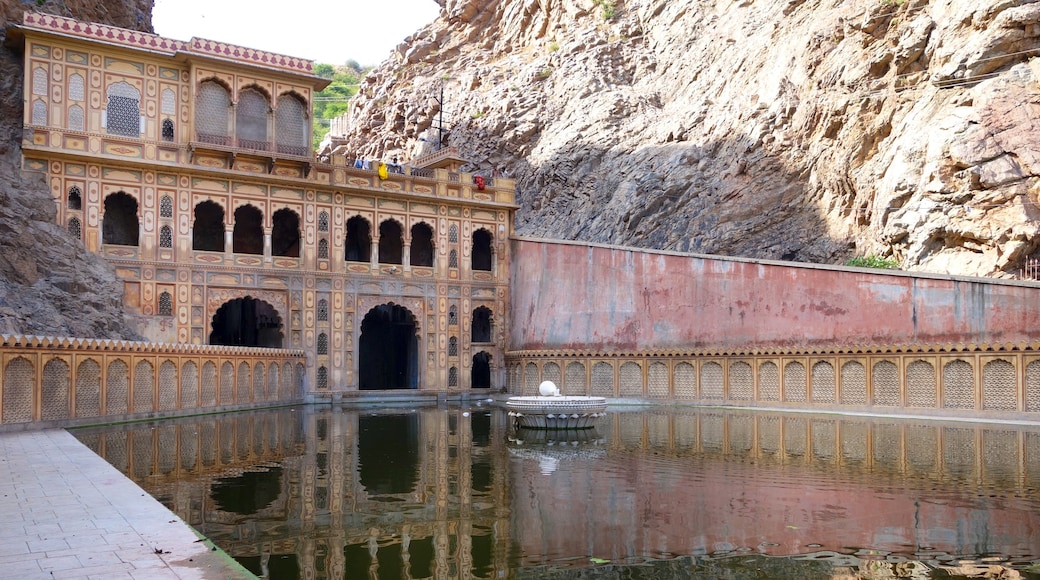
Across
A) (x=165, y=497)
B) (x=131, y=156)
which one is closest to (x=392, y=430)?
(x=165, y=497)

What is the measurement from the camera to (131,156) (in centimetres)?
2911

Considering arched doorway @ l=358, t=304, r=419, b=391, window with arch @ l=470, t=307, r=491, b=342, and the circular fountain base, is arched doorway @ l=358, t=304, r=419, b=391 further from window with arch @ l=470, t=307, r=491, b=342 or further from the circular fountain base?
the circular fountain base

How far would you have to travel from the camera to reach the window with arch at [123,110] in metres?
29.1

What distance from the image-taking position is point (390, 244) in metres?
37.2

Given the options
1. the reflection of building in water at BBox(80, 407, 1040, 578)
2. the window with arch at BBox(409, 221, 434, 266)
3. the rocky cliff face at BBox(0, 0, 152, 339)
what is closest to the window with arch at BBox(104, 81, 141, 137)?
the rocky cliff face at BBox(0, 0, 152, 339)

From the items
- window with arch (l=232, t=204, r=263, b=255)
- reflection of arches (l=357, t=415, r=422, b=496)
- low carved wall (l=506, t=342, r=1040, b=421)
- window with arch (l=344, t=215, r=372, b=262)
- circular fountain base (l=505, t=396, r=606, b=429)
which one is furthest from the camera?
window with arch (l=344, t=215, r=372, b=262)

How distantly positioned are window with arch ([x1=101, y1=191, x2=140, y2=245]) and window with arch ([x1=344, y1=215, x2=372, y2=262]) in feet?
28.3

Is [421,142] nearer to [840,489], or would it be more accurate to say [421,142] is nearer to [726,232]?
[726,232]

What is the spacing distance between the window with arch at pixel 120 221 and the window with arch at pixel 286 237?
552cm

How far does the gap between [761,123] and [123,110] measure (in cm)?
2540

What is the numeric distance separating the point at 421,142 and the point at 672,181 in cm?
1734

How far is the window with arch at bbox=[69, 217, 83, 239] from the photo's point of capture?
2789cm

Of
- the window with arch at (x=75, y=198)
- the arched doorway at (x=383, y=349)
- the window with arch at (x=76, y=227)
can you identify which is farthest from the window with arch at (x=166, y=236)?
the arched doorway at (x=383, y=349)

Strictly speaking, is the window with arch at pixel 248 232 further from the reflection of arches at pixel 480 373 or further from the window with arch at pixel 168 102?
the reflection of arches at pixel 480 373
